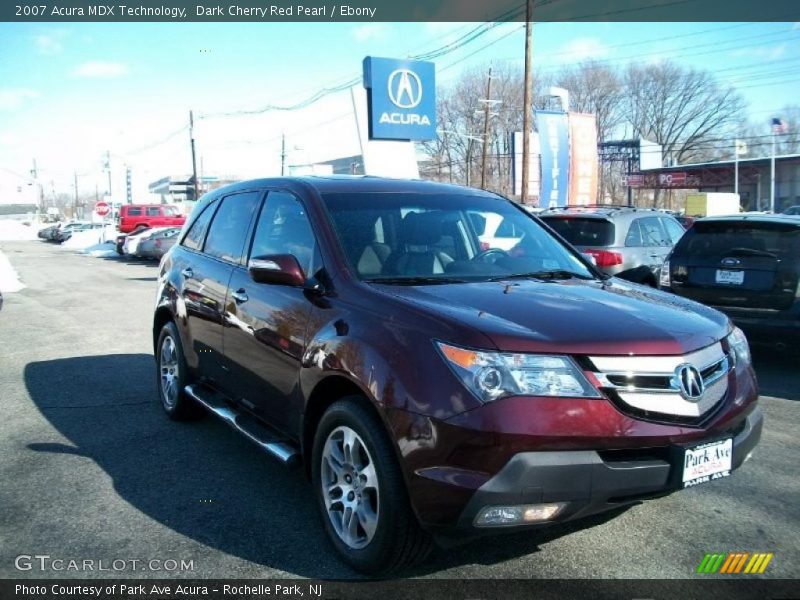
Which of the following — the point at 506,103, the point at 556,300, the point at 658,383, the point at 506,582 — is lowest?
the point at 506,582

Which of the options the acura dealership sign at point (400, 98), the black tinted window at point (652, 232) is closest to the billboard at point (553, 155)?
the acura dealership sign at point (400, 98)

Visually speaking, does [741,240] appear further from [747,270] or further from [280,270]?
[280,270]

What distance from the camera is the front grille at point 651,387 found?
274 centimetres

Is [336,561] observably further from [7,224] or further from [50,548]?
[7,224]

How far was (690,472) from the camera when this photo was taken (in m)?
2.84

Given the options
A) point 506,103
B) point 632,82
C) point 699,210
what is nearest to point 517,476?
point 699,210

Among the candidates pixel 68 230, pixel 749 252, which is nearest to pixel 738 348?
pixel 749 252

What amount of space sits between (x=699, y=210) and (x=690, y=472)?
153ft

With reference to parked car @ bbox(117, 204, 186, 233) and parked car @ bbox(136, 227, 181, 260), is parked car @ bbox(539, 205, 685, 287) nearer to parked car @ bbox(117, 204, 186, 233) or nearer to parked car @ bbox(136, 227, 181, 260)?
parked car @ bbox(136, 227, 181, 260)

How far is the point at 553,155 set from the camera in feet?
91.9

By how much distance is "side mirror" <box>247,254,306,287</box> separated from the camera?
3523 millimetres

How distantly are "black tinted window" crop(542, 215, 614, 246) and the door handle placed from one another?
253 inches

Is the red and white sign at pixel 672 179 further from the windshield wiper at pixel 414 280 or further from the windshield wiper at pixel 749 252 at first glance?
the windshield wiper at pixel 414 280

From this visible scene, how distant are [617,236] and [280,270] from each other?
725 cm
